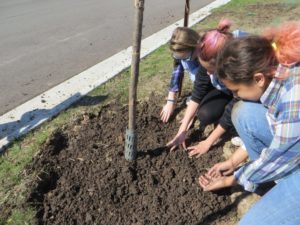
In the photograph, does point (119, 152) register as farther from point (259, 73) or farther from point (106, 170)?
point (259, 73)

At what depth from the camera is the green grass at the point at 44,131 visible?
260cm

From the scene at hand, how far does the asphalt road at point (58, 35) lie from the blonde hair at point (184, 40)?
1.99 m

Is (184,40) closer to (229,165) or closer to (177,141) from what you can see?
(177,141)

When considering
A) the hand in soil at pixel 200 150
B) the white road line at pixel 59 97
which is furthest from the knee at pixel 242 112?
the white road line at pixel 59 97

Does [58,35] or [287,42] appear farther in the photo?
[58,35]

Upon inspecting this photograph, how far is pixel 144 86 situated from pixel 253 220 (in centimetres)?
235

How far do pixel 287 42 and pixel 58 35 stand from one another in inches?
216

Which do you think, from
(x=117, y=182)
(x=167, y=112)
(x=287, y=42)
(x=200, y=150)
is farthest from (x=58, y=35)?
(x=287, y=42)

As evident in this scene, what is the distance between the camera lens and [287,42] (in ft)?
6.31

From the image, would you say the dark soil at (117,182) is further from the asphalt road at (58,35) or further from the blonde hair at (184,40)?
the asphalt road at (58,35)

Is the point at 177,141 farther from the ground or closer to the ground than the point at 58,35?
farther from the ground

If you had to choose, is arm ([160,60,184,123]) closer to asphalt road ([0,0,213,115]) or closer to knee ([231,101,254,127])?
knee ([231,101,254,127])

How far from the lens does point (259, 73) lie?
1960 millimetres

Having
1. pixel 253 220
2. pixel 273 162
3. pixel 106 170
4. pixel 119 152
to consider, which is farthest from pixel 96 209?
pixel 273 162
